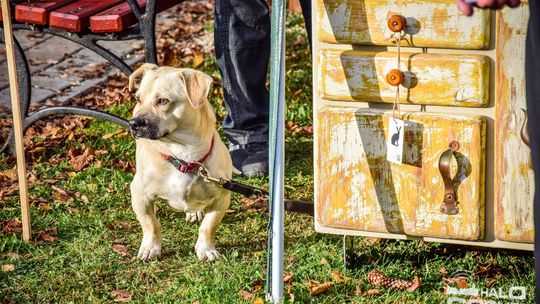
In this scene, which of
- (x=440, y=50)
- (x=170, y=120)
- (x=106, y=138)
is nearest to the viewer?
(x=440, y=50)

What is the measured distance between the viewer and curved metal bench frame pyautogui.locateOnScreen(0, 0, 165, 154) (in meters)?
4.70

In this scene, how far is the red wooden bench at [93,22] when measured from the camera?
4.71 metres

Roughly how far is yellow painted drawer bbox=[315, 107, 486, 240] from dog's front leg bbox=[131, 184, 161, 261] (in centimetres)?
82

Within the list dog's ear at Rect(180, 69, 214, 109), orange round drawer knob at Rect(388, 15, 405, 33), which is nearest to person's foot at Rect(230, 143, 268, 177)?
dog's ear at Rect(180, 69, 214, 109)

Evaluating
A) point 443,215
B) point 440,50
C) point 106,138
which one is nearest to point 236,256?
point 443,215

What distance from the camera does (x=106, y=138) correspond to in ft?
18.7

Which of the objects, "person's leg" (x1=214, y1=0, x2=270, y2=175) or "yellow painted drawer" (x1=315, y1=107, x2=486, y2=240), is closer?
"yellow painted drawer" (x1=315, y1=107, x2=486, y2=240)

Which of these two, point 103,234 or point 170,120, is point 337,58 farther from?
point 103,234

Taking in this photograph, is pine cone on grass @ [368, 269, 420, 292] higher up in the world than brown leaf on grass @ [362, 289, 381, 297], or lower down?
higher up

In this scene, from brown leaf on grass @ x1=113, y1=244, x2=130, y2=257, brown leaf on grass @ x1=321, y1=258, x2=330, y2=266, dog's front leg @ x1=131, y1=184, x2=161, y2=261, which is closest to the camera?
brown leaf on grass @ x1=321, y1=258, x2=330, y2=266

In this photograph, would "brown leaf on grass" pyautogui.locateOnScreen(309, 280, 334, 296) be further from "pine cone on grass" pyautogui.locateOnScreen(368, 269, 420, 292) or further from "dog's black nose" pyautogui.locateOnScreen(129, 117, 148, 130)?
"dog's black nose" pyautogui.locateOnScreen(129, 117, 148, 130)

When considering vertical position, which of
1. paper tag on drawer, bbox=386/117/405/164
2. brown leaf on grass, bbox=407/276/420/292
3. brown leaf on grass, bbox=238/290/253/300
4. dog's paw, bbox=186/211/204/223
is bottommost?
brown leaf on grass, bbox=238/290/253/300

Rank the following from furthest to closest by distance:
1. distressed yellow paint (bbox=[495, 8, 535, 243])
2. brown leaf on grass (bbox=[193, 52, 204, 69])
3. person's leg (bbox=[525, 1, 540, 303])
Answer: brown leaf on grass (bbox=[193, 52, 204, 69]), distressed yellow paint (bbox=[495, 8, 535, 243]), person's leg (bbox=[525, 1, 540, 303])

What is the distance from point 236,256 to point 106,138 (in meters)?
1.78
